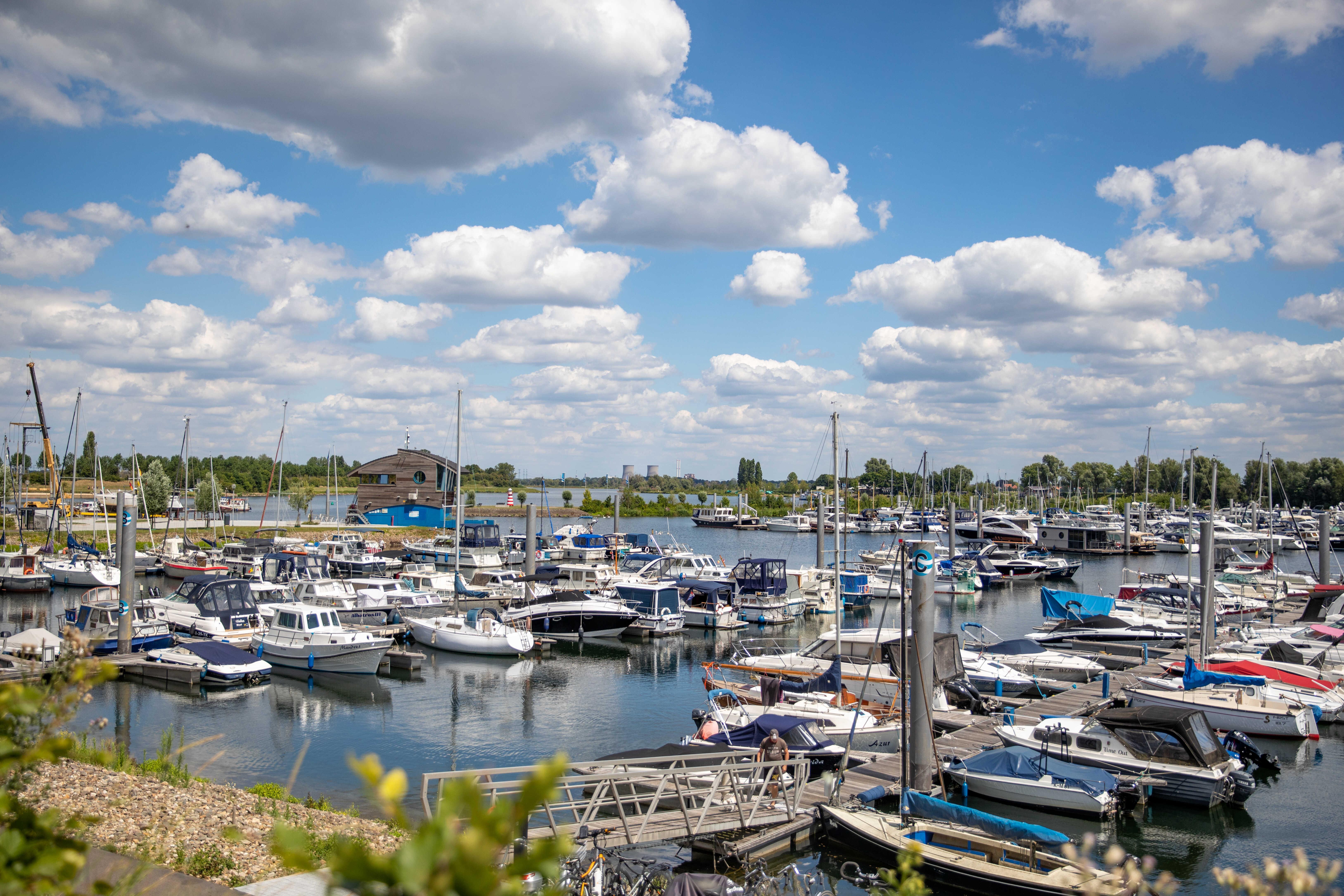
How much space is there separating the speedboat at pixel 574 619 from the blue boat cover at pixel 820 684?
17.1 metres

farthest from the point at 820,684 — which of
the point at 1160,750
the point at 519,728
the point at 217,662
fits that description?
the point at 217,662

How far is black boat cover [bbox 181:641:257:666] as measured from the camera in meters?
32.4

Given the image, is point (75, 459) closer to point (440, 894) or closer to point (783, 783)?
point (783, 783)

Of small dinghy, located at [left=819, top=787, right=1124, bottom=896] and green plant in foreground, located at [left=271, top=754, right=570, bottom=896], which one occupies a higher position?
green plant in foreground, located at [left=271, top=754, right=570, bottom=896]

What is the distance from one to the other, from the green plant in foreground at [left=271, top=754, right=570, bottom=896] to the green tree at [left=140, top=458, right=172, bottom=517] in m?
105

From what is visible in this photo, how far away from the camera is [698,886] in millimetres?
13266

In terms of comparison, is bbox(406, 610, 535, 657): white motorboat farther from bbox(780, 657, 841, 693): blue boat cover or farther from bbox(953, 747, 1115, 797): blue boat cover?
bbox(953, 747, 1115, 797): blue boat cover

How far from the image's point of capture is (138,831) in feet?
44.3

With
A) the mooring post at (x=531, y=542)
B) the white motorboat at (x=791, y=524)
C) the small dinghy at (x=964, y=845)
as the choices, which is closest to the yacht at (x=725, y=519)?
the white motorboat at (x=791, y=524)

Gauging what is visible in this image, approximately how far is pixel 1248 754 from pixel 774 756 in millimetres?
14127

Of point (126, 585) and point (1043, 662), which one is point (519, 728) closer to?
point (126, 585)

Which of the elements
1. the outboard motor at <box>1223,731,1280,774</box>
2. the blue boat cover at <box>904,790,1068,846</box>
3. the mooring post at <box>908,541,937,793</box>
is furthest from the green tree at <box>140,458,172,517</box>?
the outboard motor at <box>1223,731,1280,774</box>

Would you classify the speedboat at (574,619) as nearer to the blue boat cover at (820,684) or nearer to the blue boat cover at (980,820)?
the blue boat cover at (820,684)

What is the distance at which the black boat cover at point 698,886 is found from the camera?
1309 cm
